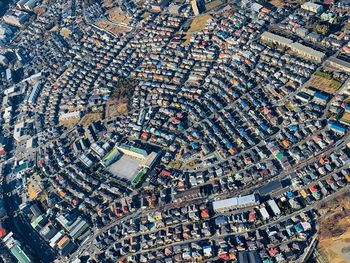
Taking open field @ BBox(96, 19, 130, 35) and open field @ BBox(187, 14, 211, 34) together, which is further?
open field @ BBox(96, 19, 130, 35)

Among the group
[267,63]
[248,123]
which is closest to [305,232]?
[248,123]

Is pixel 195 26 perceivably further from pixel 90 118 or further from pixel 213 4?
pixel 90 118

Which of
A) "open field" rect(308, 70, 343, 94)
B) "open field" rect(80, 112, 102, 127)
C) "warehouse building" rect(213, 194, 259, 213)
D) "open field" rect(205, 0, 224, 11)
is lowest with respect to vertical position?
"warehouse building" rect(213, 194, 259, 213)

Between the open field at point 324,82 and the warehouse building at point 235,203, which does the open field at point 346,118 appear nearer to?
the open field at point 324,82

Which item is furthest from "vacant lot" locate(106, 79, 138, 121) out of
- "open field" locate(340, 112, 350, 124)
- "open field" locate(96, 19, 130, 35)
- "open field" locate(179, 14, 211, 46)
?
"open field" locate(340, 112, 350, 124)

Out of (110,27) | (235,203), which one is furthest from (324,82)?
(110,27)

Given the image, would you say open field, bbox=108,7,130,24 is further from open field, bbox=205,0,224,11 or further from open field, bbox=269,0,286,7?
open field, bbox=269,0,286,7
